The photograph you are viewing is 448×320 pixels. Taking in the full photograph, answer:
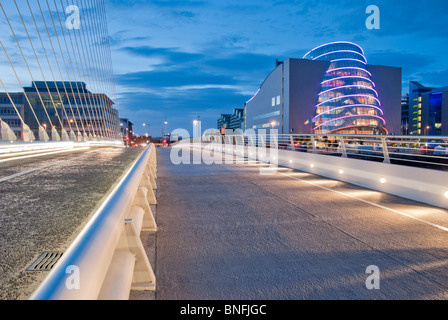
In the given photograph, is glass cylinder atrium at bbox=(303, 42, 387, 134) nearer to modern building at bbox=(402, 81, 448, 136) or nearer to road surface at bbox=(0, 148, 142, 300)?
modern building at bbox=(402, 81, 448, 136)

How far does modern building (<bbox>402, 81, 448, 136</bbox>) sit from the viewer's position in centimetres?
15450

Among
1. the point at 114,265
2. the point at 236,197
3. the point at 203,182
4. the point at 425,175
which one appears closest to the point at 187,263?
the point at 114,265

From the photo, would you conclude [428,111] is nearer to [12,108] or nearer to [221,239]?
[12,108]

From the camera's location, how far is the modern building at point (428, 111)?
6083 inches

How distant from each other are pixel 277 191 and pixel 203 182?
2.98 m

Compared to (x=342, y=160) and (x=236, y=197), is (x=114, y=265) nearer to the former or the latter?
(x=236, y=197)

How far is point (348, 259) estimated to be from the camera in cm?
461

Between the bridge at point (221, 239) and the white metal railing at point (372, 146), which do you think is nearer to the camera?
the bridge at point (221, 239)

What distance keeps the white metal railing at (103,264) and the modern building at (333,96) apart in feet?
319

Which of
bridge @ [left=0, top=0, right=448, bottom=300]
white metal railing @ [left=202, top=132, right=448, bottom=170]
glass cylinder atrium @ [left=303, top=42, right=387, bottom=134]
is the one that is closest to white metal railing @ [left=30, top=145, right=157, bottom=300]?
bridge @ [left=0, top=0, right=448, bottom=300]

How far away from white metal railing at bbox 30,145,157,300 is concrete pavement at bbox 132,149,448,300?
20.5 inches

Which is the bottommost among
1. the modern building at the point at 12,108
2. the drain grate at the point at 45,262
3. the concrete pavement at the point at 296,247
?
the concrete pavement at the point at 296,247

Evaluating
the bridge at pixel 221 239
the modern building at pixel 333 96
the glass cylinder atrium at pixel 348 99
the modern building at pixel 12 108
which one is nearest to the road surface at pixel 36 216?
the bridge at pixel 221 239

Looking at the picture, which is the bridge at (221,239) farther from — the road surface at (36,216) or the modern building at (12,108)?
the modern building at (12,108)
